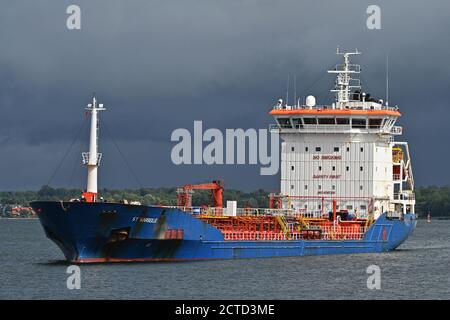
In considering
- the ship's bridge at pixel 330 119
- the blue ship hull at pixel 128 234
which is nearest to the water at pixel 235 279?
the blue ship hull at pixel 128 234

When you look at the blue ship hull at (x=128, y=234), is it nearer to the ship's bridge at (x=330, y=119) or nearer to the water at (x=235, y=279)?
the water at (x=235, y=279)

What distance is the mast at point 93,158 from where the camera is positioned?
54.4 m

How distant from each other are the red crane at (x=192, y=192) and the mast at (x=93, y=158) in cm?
824

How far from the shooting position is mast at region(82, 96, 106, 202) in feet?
178

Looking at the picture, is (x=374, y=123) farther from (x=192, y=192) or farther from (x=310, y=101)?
(x=192, y=192)

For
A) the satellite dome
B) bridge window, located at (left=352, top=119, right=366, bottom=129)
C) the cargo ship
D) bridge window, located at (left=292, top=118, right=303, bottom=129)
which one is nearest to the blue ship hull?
the cargo ship

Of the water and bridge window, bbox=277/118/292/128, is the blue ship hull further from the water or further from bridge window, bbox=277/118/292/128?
bridge window, bbox=277/118/292/128

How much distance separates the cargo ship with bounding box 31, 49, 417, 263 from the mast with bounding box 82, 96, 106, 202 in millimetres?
111

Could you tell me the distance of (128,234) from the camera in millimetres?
54375

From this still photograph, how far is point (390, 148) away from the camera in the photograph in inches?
2749

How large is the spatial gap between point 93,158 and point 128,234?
389cm
